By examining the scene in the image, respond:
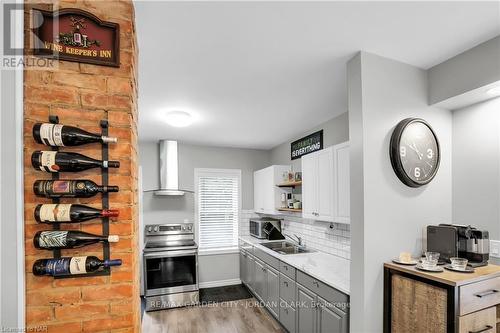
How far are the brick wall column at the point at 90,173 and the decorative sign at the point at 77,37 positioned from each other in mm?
33

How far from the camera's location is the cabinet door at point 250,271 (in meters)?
4.13

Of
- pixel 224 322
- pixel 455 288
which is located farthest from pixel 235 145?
pixel 455 288

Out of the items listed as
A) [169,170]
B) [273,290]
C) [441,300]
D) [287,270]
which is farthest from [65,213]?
[169,170]

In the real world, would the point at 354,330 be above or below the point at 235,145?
below

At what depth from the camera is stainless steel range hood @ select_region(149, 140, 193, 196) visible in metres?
4.41

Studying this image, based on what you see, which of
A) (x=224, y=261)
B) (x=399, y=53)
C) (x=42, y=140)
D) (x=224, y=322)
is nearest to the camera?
(x=42, y=140)

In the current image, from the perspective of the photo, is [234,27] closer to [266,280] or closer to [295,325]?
[295,325]

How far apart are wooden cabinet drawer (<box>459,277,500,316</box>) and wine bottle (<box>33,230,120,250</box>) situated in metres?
1.96

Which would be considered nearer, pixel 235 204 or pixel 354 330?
pixel 354 330

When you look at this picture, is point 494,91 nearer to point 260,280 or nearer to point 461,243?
point 461,243

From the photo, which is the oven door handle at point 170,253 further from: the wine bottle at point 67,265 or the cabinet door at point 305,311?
the wine bottle at point 67,265

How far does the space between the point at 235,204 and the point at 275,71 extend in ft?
11.3

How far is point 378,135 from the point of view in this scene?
71.6 inches

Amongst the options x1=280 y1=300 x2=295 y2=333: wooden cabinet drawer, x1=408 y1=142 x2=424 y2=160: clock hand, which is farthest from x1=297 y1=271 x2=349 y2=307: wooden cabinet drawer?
x1=408 y1=142 x2=424 y2=160: clock hand
